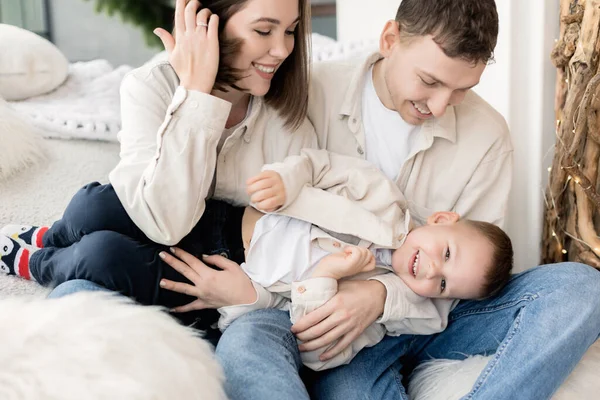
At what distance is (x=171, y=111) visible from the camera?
1.24 metres

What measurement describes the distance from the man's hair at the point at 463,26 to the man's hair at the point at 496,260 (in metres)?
0.31

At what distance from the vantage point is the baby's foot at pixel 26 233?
4.92 feet

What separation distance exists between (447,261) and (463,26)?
1.40 ft

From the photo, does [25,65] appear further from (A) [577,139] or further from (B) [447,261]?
(A) [577,139]

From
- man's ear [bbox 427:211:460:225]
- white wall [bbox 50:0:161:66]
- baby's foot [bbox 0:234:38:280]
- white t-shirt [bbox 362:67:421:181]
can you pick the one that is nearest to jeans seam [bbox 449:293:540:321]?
man's ear [bbox 427:211:460:225]

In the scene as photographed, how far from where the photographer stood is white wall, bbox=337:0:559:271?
1.86 m

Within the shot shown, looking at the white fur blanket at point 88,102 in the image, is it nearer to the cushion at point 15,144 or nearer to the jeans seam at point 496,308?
A: the cushion at point 15,144

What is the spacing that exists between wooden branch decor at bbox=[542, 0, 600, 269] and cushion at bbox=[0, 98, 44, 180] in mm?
1280

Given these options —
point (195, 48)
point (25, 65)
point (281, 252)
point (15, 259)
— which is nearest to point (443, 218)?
point (281, 252)

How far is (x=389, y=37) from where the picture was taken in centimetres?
141

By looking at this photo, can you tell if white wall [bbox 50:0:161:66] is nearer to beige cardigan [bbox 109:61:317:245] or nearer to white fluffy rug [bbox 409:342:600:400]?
beige cardigan [bbox 109:61:317:245]

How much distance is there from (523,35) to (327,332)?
→ 1072mm

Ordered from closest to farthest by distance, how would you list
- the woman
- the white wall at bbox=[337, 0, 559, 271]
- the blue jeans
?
the blue jeans → the woman → the white wall at bbox=[337, 0, 559, 271]

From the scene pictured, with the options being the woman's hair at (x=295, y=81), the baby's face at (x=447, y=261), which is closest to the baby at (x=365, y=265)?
the baby's face at (x=447, y=261)
